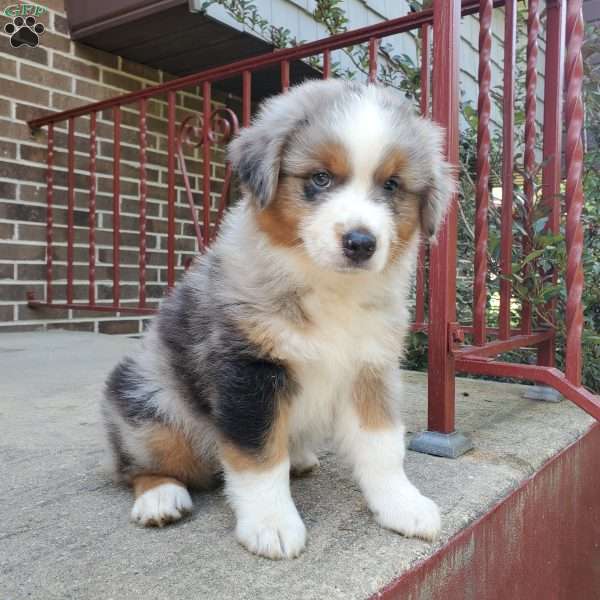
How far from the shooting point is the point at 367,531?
62.0 inches

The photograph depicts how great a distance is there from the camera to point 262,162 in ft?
5.53

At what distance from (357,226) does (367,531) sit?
2.57 ft

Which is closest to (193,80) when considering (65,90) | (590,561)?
(65,90)

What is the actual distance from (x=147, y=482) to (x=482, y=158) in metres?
1.74

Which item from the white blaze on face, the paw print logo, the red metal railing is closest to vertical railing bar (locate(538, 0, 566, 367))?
the red metal railing

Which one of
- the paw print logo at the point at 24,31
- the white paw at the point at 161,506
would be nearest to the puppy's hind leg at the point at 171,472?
the white paw at the point at 161,506

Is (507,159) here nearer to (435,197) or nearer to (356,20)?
(435,197)

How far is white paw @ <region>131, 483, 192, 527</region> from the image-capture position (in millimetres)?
1577

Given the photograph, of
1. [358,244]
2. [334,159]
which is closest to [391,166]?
[334,159]

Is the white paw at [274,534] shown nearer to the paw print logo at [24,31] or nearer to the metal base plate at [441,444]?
the metal base plate at [441,444]

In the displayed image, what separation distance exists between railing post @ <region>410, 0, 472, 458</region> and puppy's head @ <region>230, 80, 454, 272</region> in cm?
43

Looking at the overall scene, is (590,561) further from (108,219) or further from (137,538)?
(108,219)

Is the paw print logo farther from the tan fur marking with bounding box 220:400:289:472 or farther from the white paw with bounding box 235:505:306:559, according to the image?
the white paw with bounding box 235:505:306:559

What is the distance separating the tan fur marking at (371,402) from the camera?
1.72 meters
